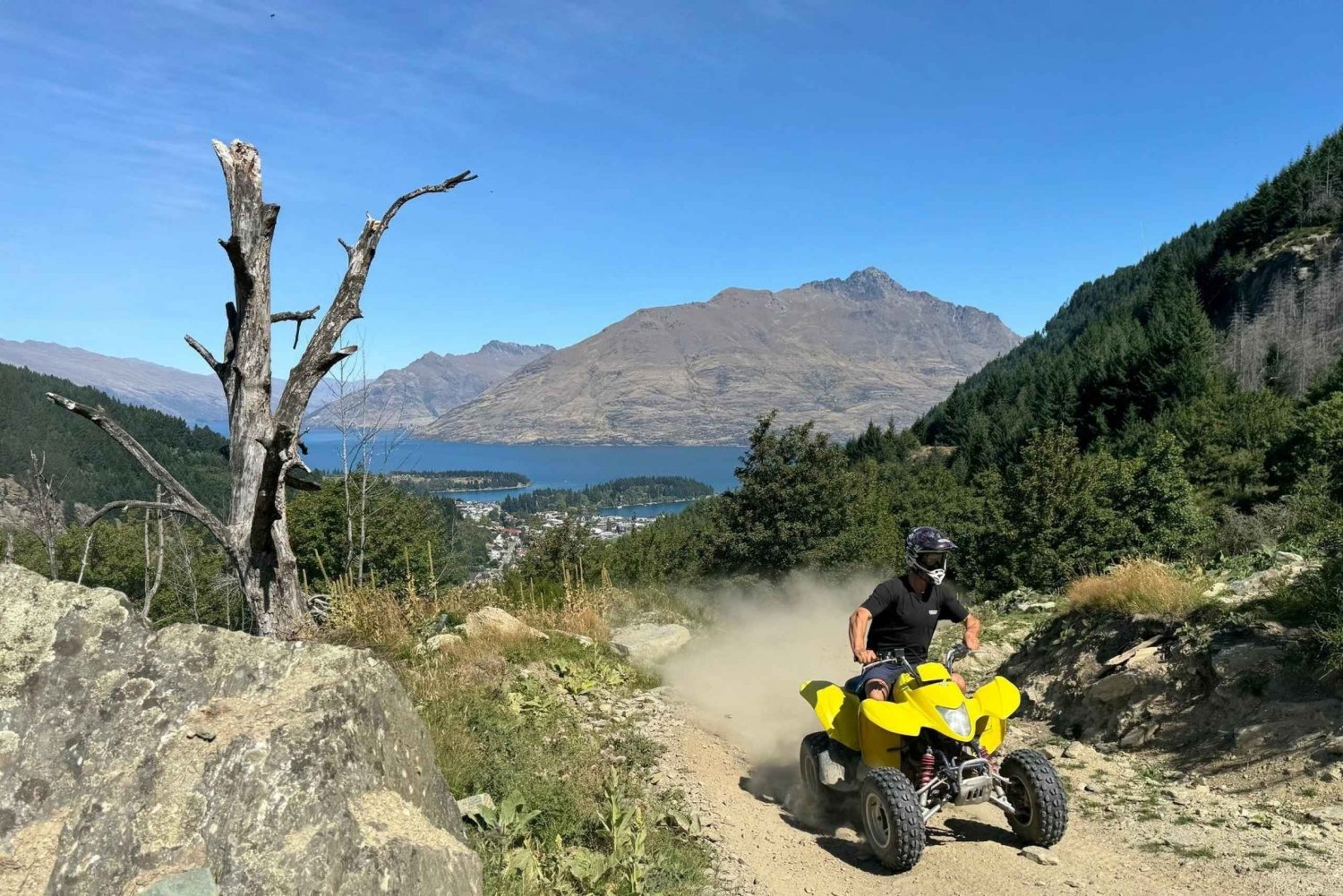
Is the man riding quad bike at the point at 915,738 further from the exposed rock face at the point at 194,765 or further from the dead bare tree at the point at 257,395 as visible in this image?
the dead bare tree at the point at 257,395

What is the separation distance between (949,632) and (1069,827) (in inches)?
336

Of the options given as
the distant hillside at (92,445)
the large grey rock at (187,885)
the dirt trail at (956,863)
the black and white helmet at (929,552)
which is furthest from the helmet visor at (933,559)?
the distant hillside at (92,445)

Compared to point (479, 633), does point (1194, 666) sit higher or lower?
higher

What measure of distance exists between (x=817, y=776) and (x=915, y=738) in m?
0.97

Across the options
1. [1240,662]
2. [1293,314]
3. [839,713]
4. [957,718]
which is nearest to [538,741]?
[839,713]

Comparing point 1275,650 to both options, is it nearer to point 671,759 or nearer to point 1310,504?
point 671,759

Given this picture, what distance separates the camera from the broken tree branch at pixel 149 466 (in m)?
6.33

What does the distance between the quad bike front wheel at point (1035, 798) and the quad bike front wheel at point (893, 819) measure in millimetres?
786

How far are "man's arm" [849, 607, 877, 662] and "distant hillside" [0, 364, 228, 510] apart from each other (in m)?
90.5

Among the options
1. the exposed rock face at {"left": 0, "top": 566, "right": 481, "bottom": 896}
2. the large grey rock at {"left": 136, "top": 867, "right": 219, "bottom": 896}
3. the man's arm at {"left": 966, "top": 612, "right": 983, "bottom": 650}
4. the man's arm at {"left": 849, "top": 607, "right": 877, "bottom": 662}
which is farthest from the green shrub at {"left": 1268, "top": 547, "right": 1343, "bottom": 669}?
the large grey rock at {"left": 136, "top": 867, "right": 219, "bottom": 896}

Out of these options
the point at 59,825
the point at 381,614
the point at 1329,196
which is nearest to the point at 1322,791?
the point at 59,825

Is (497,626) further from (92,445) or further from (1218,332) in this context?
(92,445)

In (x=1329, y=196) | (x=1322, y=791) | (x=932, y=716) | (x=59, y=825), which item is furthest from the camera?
(x=1329, y=196)

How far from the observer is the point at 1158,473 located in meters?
27.0
